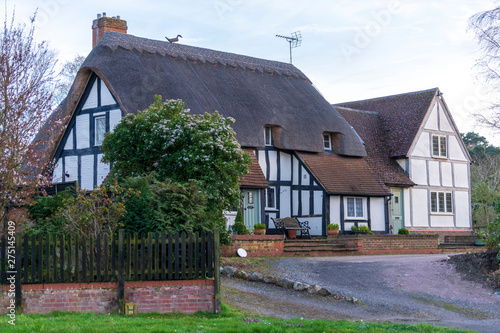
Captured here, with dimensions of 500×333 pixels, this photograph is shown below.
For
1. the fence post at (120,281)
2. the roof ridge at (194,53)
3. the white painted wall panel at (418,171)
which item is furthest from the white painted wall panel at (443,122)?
the fence post at (120,281)

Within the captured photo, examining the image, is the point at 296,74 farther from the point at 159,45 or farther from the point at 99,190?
the point at 99,190

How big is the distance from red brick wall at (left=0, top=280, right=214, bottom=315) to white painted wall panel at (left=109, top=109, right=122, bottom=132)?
1439 centimetres

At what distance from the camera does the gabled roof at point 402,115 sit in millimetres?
34625

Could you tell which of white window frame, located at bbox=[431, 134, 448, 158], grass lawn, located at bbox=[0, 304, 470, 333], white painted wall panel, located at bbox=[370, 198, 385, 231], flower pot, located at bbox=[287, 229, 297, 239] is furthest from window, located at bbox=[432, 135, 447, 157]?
grass lawn, located at bbox=[0, 304, 470, 333]

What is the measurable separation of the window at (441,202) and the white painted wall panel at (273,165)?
10.7 m

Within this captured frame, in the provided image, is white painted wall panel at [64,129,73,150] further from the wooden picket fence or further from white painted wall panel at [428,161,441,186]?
white painted wall panel at [428,161,441,186]

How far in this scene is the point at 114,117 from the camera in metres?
25.2

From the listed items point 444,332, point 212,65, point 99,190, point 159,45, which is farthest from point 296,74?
point 444,332

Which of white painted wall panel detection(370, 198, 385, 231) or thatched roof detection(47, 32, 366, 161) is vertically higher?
thatched roof detection(47, 32, 366, 161)

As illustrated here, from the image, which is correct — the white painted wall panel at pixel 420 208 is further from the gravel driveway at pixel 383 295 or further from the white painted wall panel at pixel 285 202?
the gravel driveway at pixel 383 295

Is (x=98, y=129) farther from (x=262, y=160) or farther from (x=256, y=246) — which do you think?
(x=256, y=246)

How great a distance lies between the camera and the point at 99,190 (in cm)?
1256

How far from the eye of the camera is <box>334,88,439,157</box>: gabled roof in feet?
114

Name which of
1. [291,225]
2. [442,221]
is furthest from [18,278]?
[442,221]
